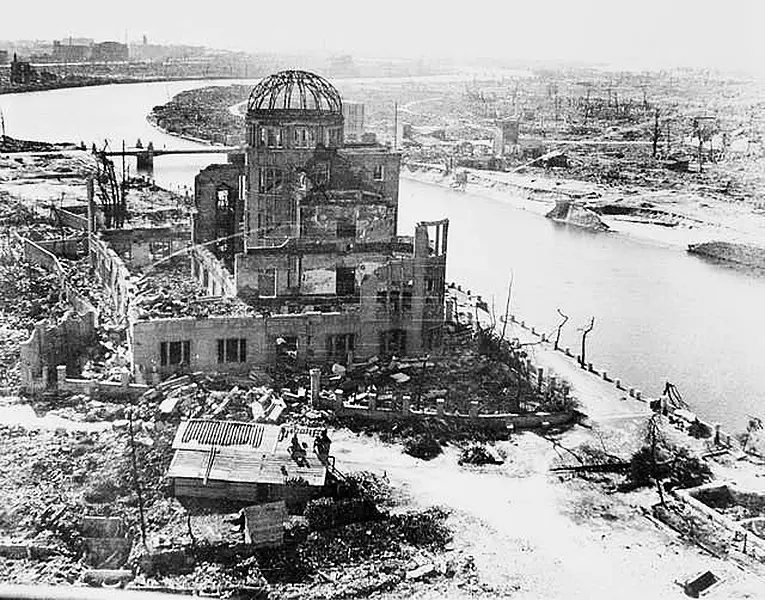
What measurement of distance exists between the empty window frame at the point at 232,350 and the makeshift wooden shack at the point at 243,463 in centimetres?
384

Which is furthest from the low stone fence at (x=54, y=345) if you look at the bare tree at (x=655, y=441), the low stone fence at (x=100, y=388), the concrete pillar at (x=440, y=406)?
the bare tree at (x=655, y=441)

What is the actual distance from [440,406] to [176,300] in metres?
6.86

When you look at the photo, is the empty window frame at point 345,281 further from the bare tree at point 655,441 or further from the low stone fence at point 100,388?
the bare tree at point 655,441

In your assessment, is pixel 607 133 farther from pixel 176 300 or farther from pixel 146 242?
pixel 176 300

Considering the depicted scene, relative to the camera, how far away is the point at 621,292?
3102 cm

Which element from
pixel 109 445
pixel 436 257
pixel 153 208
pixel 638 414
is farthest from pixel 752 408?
pixel 153 208

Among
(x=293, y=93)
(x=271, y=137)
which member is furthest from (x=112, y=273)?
(x=293, y=93)

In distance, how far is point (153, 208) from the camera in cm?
4116

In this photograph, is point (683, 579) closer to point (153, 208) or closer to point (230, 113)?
point (153, 208)

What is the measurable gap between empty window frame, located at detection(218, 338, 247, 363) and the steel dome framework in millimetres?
7437

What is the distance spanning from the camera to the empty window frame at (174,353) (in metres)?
18.8

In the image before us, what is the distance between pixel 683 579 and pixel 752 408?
870 centimetres

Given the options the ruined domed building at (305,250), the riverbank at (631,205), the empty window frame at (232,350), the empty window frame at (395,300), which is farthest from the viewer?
the riverbank at (631,205)

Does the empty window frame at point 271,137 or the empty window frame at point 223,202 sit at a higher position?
the empty window frame at point 271,137
